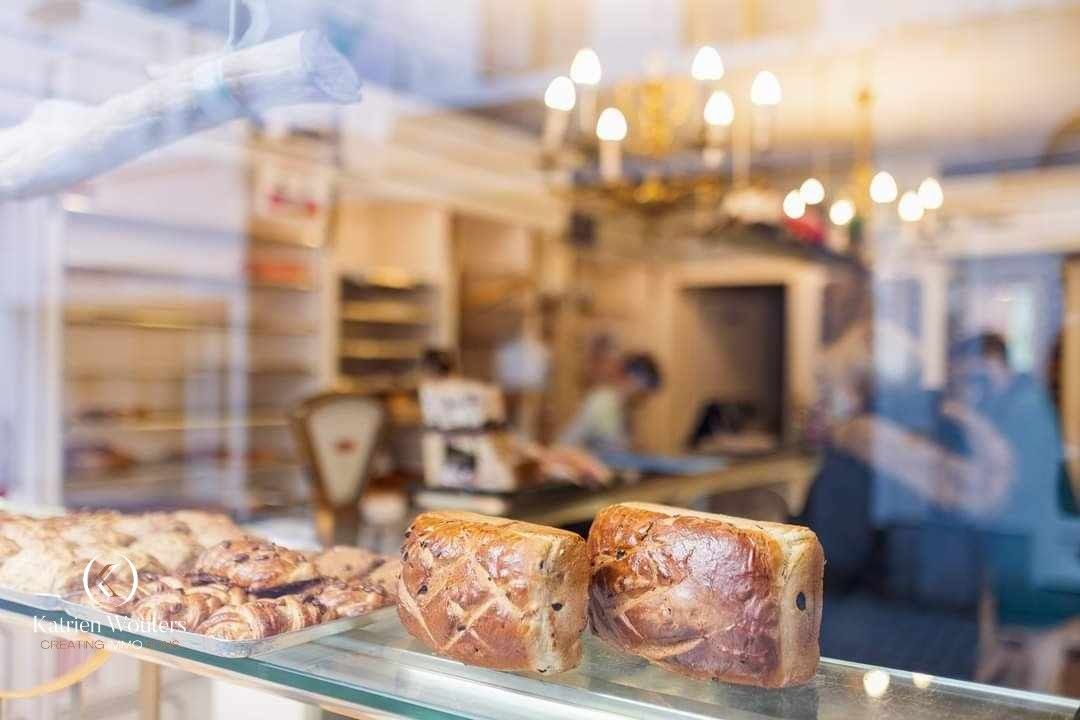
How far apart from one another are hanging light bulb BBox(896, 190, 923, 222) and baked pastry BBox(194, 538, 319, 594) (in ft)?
18.4

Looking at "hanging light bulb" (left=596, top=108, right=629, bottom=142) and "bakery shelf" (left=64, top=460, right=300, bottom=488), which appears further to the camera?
"bakery shelf" (left=64, top=460, right=300, bottom=488)

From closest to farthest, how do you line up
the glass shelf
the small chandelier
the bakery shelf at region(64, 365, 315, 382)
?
the glass shelf < the small chandelier < the bakery shelf at region(64, 365, 315, 382)

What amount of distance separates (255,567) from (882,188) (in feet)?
14.6

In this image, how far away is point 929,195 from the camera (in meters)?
6.02

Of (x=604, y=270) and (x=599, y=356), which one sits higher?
(x=604, y=270)

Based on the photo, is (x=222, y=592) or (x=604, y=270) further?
(x=604, y=270)

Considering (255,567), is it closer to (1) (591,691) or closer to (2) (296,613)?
(2) (296,613)

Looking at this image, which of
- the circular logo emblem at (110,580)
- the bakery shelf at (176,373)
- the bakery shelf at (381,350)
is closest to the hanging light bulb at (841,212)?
the bakery shelf at (381,350)

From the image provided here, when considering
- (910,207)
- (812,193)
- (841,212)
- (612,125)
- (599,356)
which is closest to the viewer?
(612,125)

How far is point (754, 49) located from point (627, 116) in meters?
0.74

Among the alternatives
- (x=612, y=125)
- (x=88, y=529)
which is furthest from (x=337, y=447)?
(x=88, y=529)

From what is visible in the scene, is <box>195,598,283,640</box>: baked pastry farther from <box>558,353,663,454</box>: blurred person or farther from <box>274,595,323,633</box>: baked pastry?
<box>558,353,663,454</box>: blurred person

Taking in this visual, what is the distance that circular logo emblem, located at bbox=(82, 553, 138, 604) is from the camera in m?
0.91

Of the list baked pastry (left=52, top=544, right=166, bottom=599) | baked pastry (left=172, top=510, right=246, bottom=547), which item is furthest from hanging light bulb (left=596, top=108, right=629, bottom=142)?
baked pastry (left=52, top=544, right=166, bottom=599)
